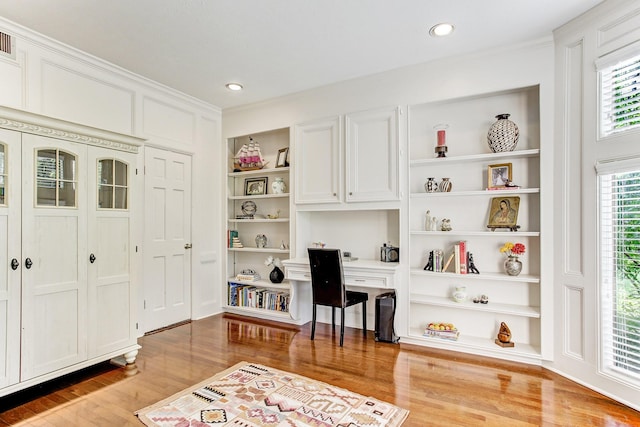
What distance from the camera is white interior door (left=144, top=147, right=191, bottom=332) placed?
391cm

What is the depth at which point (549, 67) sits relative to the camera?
292cm

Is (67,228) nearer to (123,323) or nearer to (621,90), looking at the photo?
(123,323)

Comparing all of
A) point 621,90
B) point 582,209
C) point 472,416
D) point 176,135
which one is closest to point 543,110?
point 621,90

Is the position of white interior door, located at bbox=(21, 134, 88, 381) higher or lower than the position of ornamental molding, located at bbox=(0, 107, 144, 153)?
lower

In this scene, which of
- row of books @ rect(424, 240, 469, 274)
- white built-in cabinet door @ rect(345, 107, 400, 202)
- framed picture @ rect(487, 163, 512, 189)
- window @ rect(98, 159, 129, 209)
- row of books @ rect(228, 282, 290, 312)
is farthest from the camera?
row of books @ rect(228, 282, 290, 312)

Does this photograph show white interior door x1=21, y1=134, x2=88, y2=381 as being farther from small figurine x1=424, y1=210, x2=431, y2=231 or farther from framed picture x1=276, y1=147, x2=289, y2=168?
small figurine x1=424, y1=210, x2=431, y2=231

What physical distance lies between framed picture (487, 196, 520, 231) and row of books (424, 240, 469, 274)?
346 mm

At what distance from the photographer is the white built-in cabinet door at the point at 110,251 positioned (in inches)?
110

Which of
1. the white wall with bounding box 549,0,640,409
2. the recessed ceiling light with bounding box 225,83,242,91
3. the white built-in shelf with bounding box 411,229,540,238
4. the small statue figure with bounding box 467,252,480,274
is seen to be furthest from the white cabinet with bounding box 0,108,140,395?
the white wall with bounding box 549,0,640,409

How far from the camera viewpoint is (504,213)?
10.7ft

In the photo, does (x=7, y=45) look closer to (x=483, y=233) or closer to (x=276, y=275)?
(x=276, y=275)

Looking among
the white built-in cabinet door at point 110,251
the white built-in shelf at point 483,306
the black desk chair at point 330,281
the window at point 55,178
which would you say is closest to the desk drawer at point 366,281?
the black desk chair at point 330,281

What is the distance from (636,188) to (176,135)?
442 centimetres

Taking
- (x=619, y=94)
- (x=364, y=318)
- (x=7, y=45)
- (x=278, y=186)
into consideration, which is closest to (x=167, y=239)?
(x=278, y=186)
